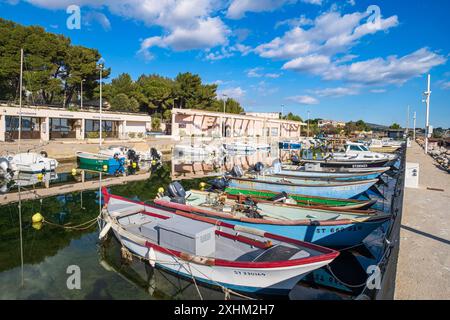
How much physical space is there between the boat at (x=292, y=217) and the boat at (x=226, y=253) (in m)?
1.27

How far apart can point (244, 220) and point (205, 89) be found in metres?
63.6

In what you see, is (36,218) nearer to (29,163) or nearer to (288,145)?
(29,163)

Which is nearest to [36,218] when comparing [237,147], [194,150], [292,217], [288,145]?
[292,217]

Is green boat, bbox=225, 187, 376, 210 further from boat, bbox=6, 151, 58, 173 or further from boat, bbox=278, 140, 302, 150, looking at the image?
boat, bbox=278, 140, 302, 150

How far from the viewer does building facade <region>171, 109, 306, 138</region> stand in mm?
55469

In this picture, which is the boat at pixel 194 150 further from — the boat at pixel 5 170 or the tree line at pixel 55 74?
the boat at pixel 5 170

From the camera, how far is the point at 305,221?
9.50 metres

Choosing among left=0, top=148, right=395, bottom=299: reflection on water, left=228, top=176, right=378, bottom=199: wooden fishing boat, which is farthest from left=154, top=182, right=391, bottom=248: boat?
left=228, top=176, right=378, bottom=199: wooden fishing boat

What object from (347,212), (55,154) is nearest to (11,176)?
(55,154)

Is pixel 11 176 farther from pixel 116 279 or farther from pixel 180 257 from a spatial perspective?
pixel 180 257

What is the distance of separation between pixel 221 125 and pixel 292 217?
176ft

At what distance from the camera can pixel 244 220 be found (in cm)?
1016

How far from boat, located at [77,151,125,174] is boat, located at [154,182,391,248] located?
17387 millimetres
